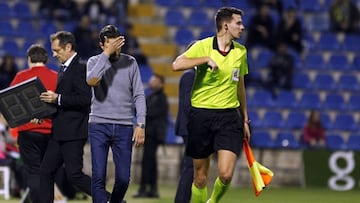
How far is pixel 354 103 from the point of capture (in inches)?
985

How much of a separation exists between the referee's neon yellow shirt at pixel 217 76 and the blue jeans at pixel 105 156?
870 mm

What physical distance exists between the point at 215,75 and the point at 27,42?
13366 mm

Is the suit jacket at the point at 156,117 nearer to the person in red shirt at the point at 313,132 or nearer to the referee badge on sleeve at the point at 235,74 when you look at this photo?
the person in red shirt at the point at 313,132

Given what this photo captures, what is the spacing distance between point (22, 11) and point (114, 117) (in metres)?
14.1

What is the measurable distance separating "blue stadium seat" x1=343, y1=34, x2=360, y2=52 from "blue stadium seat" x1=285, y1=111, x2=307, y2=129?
8.56 ft

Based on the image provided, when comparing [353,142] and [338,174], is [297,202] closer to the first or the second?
[338,174]

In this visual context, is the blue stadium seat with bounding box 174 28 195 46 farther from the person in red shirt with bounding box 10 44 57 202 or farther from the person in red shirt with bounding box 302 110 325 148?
the person in red shirt with bounding box 10 44 57 202

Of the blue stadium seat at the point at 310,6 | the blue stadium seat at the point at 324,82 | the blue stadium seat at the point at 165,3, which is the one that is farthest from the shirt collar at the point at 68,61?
the blue stadium seat at the point at 310,6

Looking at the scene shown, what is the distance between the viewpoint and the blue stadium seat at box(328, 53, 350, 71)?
25688 millimetres

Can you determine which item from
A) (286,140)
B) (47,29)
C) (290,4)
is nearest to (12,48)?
(47,29)

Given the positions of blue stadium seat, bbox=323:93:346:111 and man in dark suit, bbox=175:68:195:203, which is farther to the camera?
blue stadium seat, bbox=323:93:346:111

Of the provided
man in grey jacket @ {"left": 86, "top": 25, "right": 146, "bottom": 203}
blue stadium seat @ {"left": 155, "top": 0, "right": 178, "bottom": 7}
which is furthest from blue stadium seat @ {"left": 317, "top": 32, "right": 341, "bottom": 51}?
man in grey jacket @ {"left": 86, "top": 25, "right": 146, "bottom": 203}

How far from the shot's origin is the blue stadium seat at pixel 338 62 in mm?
25688

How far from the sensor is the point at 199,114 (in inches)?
464
